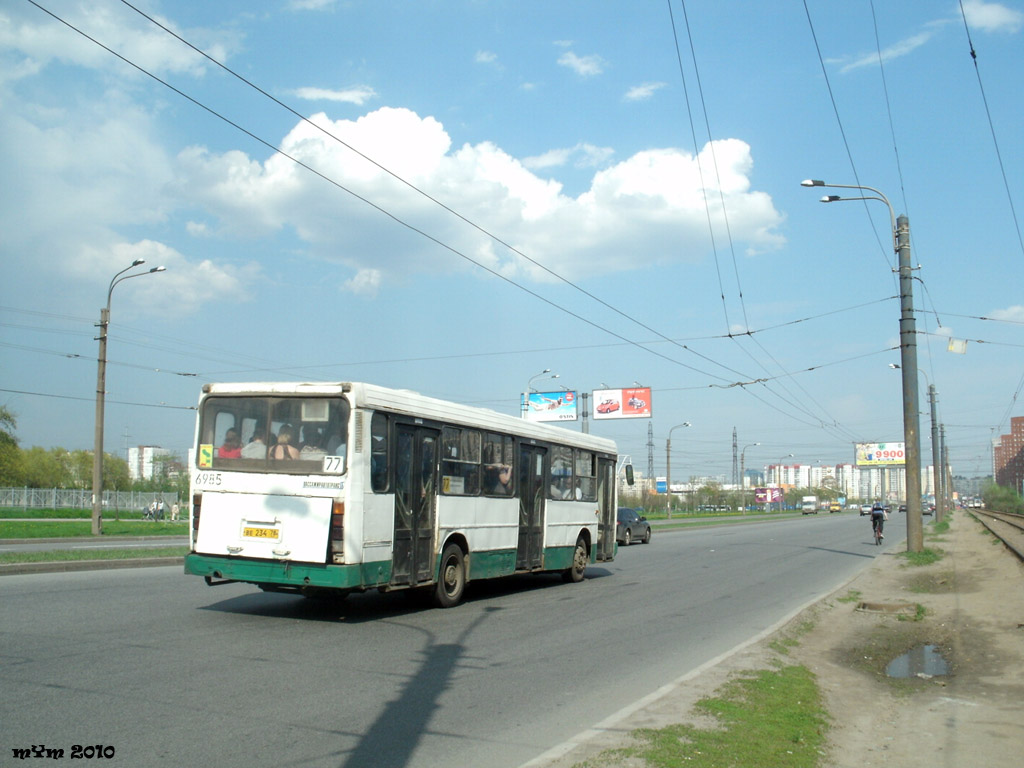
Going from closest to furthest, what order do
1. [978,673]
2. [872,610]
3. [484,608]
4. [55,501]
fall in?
[978,673] → [484,608] → [872,610] → [55,501]

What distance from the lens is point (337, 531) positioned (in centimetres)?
1036

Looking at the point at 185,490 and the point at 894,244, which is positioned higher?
the point at 894,244

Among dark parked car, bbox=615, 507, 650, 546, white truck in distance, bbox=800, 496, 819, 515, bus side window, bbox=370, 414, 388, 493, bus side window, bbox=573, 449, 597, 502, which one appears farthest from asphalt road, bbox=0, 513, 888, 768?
white truck in distance, bbox=800, 496, 819, 515

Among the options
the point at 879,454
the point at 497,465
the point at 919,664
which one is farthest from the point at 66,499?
the point at 879,454

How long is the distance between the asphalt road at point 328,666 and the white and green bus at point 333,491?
65 cm

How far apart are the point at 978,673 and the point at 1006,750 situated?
10.9 ft

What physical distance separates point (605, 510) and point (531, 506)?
166 inches

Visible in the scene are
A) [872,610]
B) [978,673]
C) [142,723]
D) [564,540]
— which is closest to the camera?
[142,723]

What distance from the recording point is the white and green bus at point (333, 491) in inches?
410

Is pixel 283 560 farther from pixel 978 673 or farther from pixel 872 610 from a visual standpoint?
pixel 872 610

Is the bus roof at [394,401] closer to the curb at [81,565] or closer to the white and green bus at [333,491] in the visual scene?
the white and green bus at [333,491]

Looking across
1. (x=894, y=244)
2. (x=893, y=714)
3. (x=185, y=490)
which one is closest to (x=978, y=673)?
(x=893, y=714)

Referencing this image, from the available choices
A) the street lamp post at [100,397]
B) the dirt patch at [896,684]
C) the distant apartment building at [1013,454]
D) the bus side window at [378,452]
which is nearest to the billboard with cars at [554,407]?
the street lamp post at [100,397]

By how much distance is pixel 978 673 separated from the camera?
361 inches
